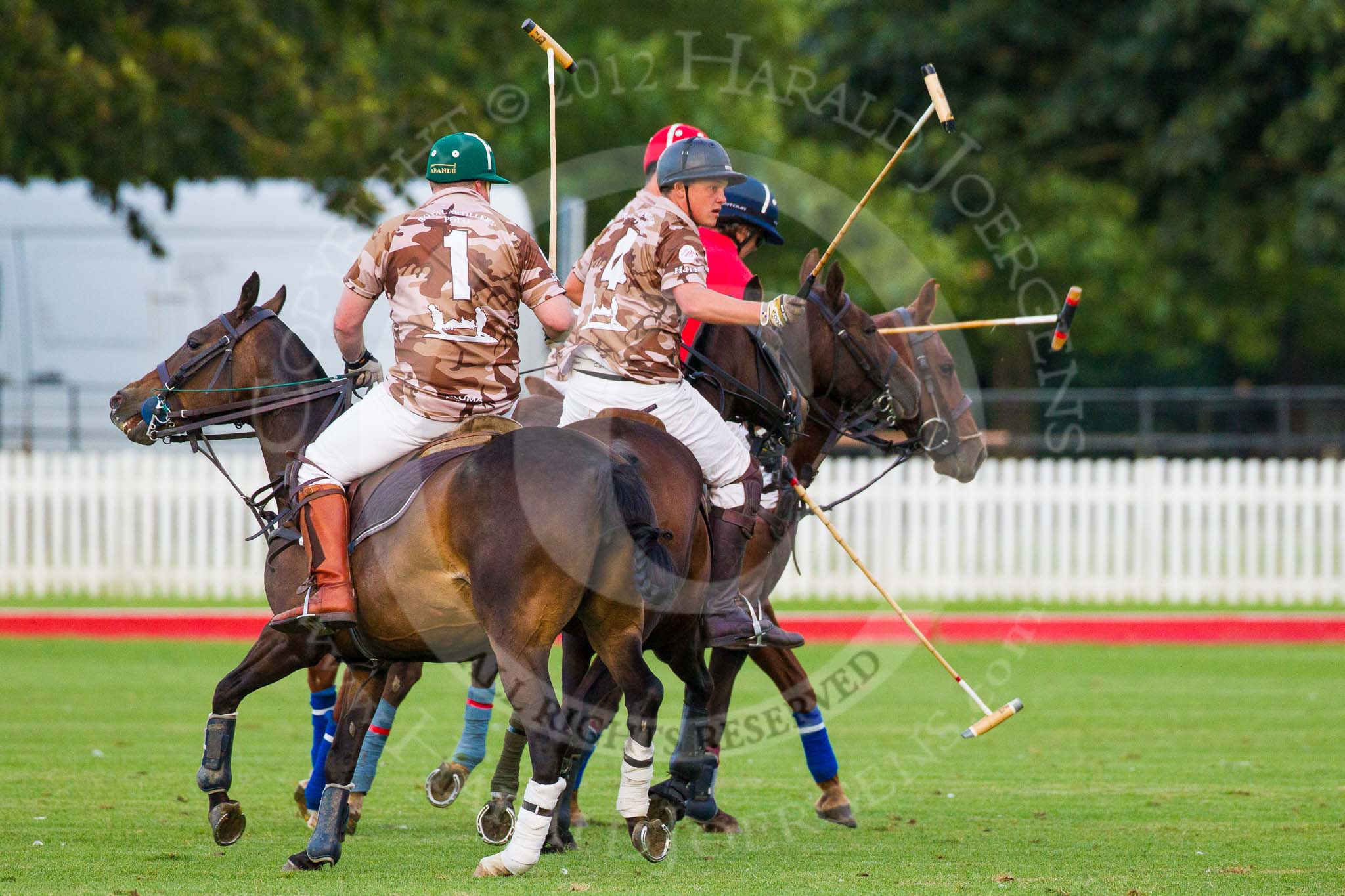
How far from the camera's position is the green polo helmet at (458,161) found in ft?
18.5

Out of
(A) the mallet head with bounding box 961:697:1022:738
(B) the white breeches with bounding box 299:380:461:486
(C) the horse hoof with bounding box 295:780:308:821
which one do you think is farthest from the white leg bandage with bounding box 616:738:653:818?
(C) the horse hoof with bounding box 295:780:308:821

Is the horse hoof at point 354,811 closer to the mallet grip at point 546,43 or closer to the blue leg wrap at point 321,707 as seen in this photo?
the blue leg wrap at point 321,707

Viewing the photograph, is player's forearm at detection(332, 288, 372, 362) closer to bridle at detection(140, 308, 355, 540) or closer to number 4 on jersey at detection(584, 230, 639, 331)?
bridle at detection(140, 308, 355, 540)

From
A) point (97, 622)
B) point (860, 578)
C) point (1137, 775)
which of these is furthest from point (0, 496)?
point (1137, 775)

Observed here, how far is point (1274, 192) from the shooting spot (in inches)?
695

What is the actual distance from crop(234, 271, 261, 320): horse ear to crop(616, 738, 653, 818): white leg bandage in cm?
224

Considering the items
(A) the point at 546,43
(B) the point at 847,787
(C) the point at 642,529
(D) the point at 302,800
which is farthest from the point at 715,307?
(B) the point at 847,787

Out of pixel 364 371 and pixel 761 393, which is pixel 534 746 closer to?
pixel 364 371

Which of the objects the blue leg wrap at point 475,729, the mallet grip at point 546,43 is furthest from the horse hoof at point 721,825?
the mallet grip at point 546,43

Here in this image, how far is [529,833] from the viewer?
525 centimetres

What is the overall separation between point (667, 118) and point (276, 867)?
751 inches

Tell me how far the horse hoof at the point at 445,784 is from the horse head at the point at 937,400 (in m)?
2.58

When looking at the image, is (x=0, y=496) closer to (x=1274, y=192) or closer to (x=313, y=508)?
(x=313, y=508)

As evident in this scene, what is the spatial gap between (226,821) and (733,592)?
2.09m
